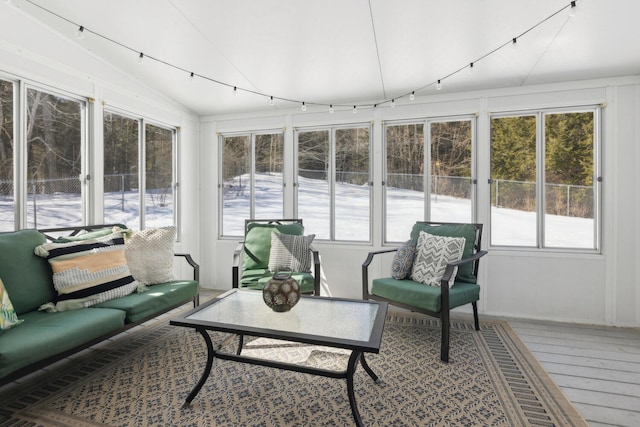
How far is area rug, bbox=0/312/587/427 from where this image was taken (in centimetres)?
174

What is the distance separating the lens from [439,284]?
2734 mm

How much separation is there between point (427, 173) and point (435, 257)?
3.84ft

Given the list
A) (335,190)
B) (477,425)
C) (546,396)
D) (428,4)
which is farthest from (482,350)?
(428,4)

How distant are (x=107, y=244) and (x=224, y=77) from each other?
6.29ft

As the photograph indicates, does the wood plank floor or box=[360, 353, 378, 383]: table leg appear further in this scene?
box=[360, 353, 378, 383]: table leg

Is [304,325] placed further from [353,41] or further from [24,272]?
Answer: [353,41]

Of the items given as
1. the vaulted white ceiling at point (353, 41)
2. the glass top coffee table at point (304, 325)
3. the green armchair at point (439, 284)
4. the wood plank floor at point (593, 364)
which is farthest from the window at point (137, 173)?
the wood plank floor at point (593, 364)

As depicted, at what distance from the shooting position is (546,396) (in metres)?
1.95

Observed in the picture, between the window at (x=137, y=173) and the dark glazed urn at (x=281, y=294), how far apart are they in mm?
2157

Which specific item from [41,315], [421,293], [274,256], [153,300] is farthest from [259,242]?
[41,315]

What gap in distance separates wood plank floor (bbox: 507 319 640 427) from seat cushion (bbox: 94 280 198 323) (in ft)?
9.00

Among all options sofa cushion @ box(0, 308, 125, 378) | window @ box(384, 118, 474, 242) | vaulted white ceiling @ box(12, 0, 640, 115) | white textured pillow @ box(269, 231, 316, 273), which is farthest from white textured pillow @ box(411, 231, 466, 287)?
sofa cushion @ box(0, 308, 125, 378)

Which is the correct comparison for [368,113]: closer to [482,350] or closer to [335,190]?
[335,190]

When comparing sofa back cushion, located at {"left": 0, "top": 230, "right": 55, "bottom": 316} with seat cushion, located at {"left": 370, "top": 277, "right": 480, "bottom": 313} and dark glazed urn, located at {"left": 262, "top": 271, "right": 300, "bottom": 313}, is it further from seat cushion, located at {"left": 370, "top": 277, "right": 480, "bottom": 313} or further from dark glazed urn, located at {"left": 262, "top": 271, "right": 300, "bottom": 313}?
seat cushion, located at {"left": 370, "top": 277, "right": 480, "bottom": 313}
